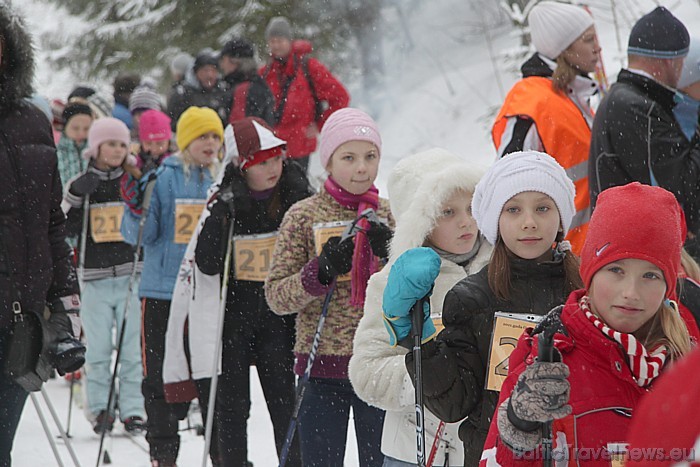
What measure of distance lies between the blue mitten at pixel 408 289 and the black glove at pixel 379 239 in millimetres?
1528

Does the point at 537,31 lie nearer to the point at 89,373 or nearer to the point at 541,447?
the point at 541,447

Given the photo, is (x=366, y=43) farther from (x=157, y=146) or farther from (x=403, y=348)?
(x=403, y=348)

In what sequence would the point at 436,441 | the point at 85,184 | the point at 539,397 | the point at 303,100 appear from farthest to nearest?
the point at 303,100 < the point at 85,184 < the point at 436,441 < the point at 539,397

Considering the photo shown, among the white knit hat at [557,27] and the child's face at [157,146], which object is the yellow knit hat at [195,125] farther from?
the white knit hat at [557,27]

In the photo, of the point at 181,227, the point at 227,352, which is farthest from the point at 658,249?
the point at 181,227

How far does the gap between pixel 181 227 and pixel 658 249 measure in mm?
4295

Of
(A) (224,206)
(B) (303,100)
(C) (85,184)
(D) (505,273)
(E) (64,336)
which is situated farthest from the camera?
(B) (303,100)

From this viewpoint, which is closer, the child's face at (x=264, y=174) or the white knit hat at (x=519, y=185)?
the white knit hat at (x=519, y=185)

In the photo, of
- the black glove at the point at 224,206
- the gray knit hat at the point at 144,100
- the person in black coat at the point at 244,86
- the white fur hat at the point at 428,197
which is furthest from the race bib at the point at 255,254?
the gray knit hat at the point at 144,100

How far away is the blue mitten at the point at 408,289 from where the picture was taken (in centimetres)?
286

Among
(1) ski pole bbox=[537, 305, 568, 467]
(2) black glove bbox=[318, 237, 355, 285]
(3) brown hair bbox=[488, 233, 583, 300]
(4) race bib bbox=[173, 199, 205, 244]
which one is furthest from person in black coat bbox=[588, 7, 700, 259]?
(4) race bib bbox=[173, 199, 205, 244]

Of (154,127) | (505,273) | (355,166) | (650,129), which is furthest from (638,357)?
(154,127)

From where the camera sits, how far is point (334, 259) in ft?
14.7

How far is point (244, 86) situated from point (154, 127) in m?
2.26
